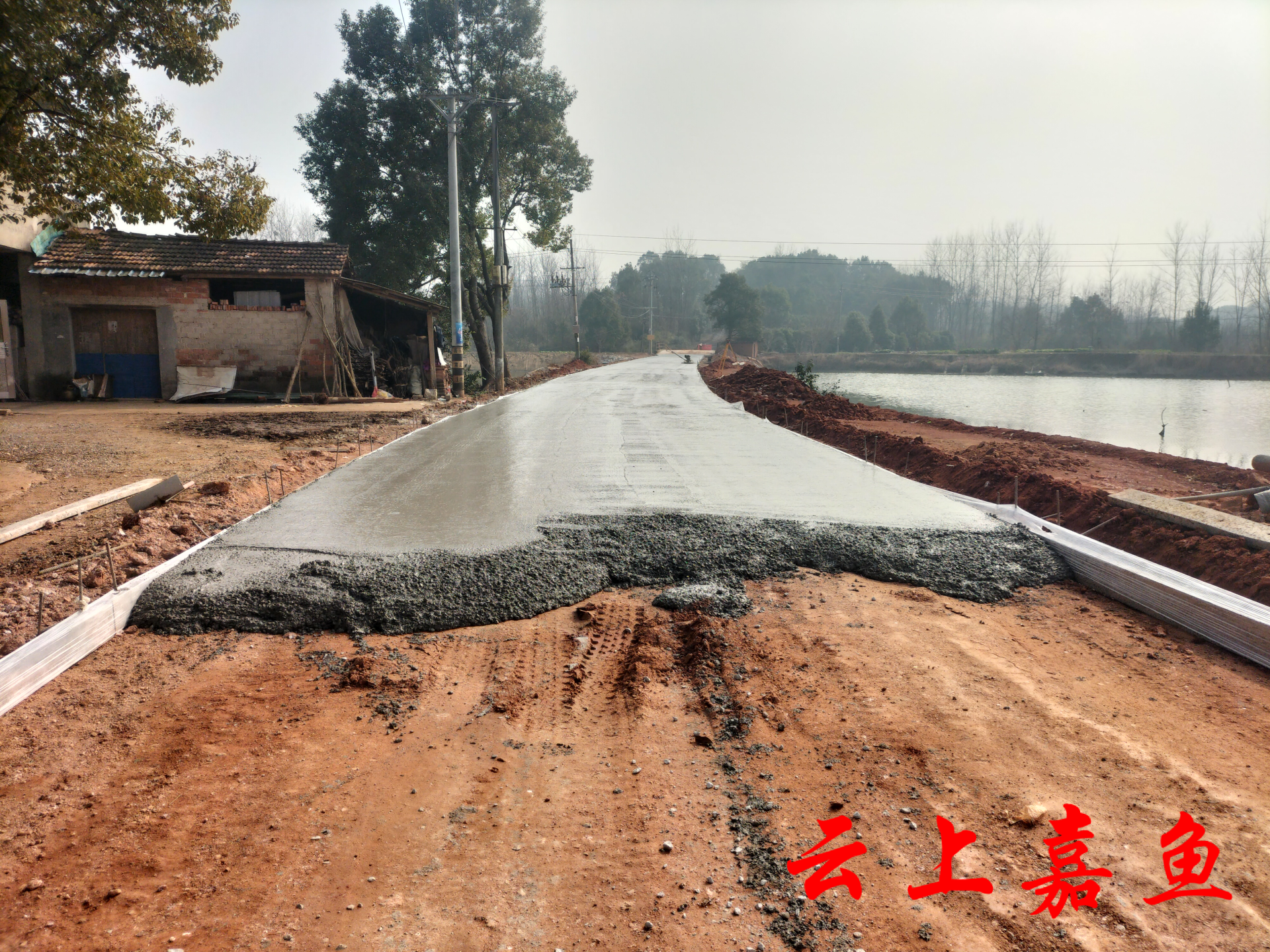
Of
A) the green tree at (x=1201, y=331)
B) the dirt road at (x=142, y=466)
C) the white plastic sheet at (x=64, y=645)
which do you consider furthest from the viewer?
the green tree at (x=1201, y=331)

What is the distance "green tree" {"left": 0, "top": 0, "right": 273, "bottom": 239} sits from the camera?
A: 6.61 metres

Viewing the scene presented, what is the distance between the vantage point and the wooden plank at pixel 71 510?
19.6ft

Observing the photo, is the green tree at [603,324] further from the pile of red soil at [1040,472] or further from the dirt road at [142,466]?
the dirt road at [142,466]

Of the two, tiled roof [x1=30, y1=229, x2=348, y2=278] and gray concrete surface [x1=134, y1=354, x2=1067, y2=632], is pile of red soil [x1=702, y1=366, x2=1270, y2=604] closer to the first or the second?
gray concrete surface [x1=134, y1=354, x2=1067, y2=632]

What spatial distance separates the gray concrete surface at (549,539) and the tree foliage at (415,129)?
2049 cm

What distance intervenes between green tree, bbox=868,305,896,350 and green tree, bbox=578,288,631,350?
23499 millimetres

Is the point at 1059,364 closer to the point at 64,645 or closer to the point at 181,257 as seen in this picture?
the point at 181,257

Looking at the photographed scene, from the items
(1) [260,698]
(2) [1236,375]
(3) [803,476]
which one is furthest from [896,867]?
(2) [1236,375]

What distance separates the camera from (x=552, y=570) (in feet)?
17.4

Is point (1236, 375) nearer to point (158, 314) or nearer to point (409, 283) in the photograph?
point (409, 283)

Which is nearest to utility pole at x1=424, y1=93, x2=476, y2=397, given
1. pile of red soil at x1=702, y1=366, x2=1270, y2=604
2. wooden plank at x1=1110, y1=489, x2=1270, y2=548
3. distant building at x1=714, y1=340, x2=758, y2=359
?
pile of red soil at x1=702, y1=366, x2=1270, y2=604

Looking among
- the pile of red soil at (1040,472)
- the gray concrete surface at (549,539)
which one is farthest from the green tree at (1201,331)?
the gray concrete surface at (549,539)

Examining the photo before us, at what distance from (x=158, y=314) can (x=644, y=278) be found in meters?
69.5

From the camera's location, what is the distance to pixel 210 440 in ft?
38.3
